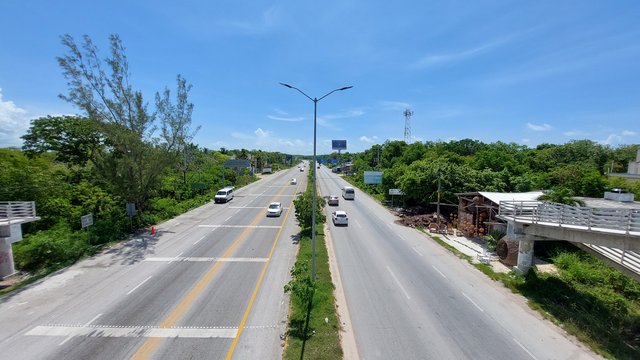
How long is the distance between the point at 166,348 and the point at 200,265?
926cm

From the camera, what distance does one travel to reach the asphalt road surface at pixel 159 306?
11289 millimetres

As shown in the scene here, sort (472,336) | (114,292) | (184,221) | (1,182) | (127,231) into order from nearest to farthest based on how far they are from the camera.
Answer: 1. (472,336)
2. (114,292)
3. (1,182)
4. (127,231)
5. (184,221)

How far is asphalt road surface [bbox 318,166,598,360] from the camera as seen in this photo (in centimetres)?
1152

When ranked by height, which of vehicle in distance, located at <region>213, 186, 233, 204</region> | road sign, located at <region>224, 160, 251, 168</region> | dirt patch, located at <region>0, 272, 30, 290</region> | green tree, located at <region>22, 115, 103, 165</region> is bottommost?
dirt patch, located at <region>0, 272, 30, 290</region>

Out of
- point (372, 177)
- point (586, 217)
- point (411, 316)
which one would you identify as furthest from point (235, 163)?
point (586, 217)

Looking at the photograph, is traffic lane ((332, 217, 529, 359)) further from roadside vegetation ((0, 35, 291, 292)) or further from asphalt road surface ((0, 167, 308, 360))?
roadside vegetation ((0, 35, 291, 292))

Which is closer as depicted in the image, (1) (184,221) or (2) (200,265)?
(2) (200,265)

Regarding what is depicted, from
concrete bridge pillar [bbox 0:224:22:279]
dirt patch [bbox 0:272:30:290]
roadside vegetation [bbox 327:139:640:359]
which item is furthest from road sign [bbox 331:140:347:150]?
dirt patch [bbox 0:272:30:290]

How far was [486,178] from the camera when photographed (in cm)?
3597

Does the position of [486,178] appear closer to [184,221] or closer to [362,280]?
[362,280]

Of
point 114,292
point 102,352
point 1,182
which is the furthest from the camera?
point 1,182

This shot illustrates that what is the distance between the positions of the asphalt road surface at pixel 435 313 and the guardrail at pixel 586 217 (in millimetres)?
4570

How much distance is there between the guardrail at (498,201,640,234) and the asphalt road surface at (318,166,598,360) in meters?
4.57

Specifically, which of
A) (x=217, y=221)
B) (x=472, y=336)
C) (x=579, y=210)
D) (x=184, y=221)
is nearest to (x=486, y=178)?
(x=579, y=210)
